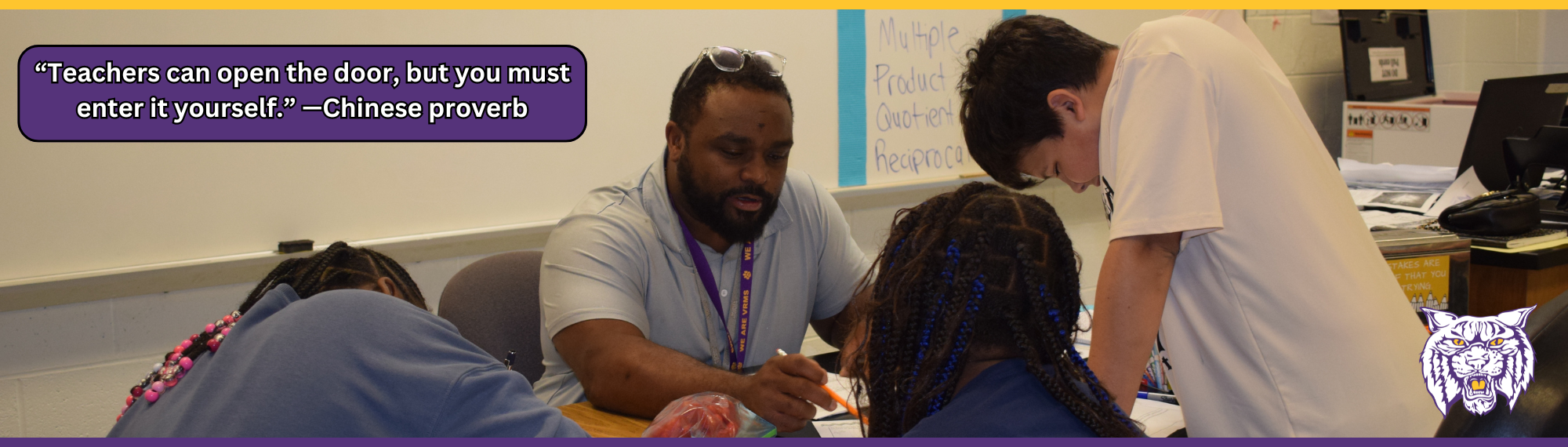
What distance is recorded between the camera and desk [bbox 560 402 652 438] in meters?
1.44

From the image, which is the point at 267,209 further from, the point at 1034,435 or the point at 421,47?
the point at 1034,435

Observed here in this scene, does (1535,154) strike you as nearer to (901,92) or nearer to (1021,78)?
(901,92)

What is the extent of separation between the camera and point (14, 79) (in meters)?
1.93

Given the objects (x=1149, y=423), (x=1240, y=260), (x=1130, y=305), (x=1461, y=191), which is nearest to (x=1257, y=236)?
(x=1240, y=260)

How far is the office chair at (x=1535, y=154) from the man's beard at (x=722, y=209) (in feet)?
6.52

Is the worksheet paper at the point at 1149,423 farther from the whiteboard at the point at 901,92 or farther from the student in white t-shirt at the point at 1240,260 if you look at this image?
the whiteboard at the point at 901,92

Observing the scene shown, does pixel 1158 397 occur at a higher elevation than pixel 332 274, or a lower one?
lower

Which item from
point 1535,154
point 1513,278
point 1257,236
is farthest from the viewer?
point 1535,154

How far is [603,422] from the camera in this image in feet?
4.91

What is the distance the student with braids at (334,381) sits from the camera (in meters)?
0.89

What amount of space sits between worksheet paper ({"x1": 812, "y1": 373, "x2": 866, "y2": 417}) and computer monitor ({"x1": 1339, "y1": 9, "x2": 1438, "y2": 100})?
2666 mm

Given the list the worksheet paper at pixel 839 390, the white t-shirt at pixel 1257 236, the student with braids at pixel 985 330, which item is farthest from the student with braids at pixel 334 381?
the white t-shirt at pixel 1257 236

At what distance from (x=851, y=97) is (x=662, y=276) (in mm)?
1219

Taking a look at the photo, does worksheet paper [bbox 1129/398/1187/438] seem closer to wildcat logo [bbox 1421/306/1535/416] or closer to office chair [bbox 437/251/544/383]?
wildcat logo [bbox 1421/306/1535/416]
